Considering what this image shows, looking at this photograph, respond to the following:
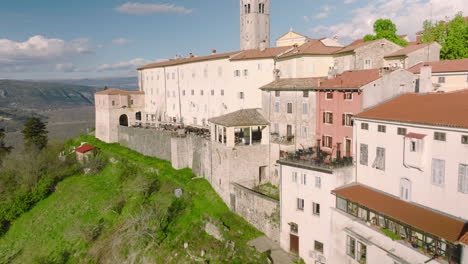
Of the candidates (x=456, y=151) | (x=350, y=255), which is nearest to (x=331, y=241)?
(x=350, y=255)

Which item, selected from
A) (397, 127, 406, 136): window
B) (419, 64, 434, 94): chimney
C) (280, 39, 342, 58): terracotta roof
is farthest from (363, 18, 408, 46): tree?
(397, 127, 406, 136): window

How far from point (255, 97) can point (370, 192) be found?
19614 millimetres

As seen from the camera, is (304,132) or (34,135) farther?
(34,135)

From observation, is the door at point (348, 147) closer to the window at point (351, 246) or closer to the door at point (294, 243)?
the window at point (351, 246)

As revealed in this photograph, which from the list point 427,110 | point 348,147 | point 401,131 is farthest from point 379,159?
point 427,110

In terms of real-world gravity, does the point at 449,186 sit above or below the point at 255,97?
below

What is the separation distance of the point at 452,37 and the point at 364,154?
88.9 feet

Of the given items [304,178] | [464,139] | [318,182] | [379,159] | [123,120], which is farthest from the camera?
[123,120]

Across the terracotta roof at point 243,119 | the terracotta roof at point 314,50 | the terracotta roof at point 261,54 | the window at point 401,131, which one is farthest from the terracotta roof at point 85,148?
the window at point 401,131

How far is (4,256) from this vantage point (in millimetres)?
35656

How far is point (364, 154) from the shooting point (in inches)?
896

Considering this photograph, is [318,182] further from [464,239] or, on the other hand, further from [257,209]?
[464,239]

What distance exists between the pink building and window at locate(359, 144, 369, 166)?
145 cm

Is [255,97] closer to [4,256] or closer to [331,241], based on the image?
[331,241]
